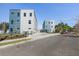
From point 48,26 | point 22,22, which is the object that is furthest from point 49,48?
point 22,22

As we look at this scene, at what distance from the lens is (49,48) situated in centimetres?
808

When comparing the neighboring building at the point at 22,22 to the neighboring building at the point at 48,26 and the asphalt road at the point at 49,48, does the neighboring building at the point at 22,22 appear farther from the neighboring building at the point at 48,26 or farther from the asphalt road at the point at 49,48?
the asphalt road at the point at 49,48

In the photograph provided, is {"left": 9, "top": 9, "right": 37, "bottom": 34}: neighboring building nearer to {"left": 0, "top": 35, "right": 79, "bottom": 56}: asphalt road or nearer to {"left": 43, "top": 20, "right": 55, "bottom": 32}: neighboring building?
{"left": 43, "top": 20, "right": 55, "bottom": 32}: neighboring building

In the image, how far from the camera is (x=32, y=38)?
8.45 meters

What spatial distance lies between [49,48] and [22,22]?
3.77 ft

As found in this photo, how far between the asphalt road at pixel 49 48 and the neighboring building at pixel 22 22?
1.44ft

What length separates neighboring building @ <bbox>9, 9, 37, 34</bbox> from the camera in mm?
8320

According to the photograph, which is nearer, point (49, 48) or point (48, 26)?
point (49, 48)

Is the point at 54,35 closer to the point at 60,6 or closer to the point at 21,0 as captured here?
the point at 60,6

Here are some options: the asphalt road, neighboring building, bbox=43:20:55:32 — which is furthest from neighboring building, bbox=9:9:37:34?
the asphalt road

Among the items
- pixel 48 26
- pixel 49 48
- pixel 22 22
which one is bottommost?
pixel 49 48

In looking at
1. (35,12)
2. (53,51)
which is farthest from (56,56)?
(35,12)

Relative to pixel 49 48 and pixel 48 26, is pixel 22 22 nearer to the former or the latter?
pixel 48 26

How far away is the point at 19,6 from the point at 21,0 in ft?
0.69
